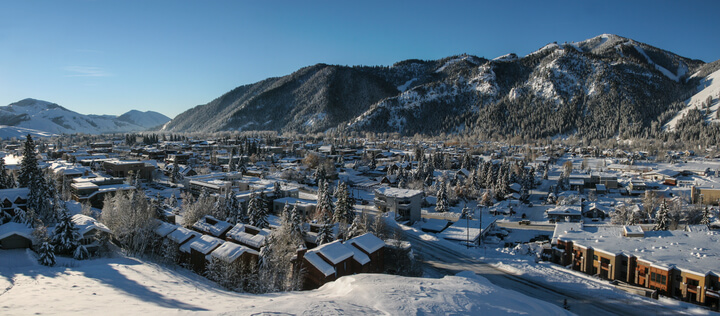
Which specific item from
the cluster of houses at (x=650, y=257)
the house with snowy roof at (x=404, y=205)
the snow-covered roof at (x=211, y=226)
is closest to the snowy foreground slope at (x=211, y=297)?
the snow-covered roof at (x=211, y=226)

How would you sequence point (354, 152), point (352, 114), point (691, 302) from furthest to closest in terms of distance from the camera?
point (352, 114)
point (354, 152)
point (691, 302)

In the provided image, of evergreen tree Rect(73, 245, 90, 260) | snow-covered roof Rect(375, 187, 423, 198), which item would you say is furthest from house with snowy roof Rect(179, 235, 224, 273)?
snow-covered roof Rect(375, 187, 423, 198)

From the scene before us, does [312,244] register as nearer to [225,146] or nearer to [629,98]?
[225,146]

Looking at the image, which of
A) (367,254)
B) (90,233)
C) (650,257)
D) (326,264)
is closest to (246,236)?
(326,264)

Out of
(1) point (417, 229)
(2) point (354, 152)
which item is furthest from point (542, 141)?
(1) point (417, 229)

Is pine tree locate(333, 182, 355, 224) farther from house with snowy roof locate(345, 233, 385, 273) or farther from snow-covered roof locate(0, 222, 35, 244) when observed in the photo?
snow-covered roof locate(0, 222, 35, 244)
